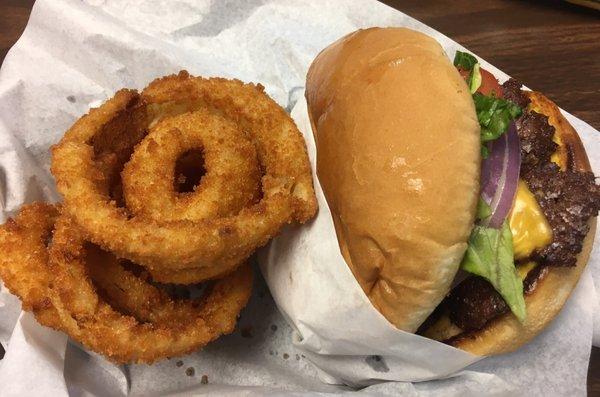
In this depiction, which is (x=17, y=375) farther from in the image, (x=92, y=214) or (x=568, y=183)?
(x=568, y=183)

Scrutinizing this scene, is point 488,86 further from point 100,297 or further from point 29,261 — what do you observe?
point 29,261

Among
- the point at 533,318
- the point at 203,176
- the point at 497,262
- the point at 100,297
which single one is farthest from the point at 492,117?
the point at 100,297

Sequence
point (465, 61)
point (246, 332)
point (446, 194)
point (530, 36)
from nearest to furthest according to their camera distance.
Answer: point (446, 194) → point (465, 61) → point (246, 332) → point (530, 36)

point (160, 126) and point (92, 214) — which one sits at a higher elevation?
point (160, 126)

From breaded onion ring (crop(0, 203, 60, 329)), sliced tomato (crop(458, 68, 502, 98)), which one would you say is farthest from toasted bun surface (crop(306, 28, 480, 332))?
breaded onion ring (crop(0, 203, 60, 329))

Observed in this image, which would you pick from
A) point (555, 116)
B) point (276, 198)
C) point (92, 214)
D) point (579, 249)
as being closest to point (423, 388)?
point (579, 249)

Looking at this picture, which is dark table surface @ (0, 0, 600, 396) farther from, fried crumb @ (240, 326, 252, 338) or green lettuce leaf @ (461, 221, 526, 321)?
fried crumb @ (240, 326, 252, 338)
